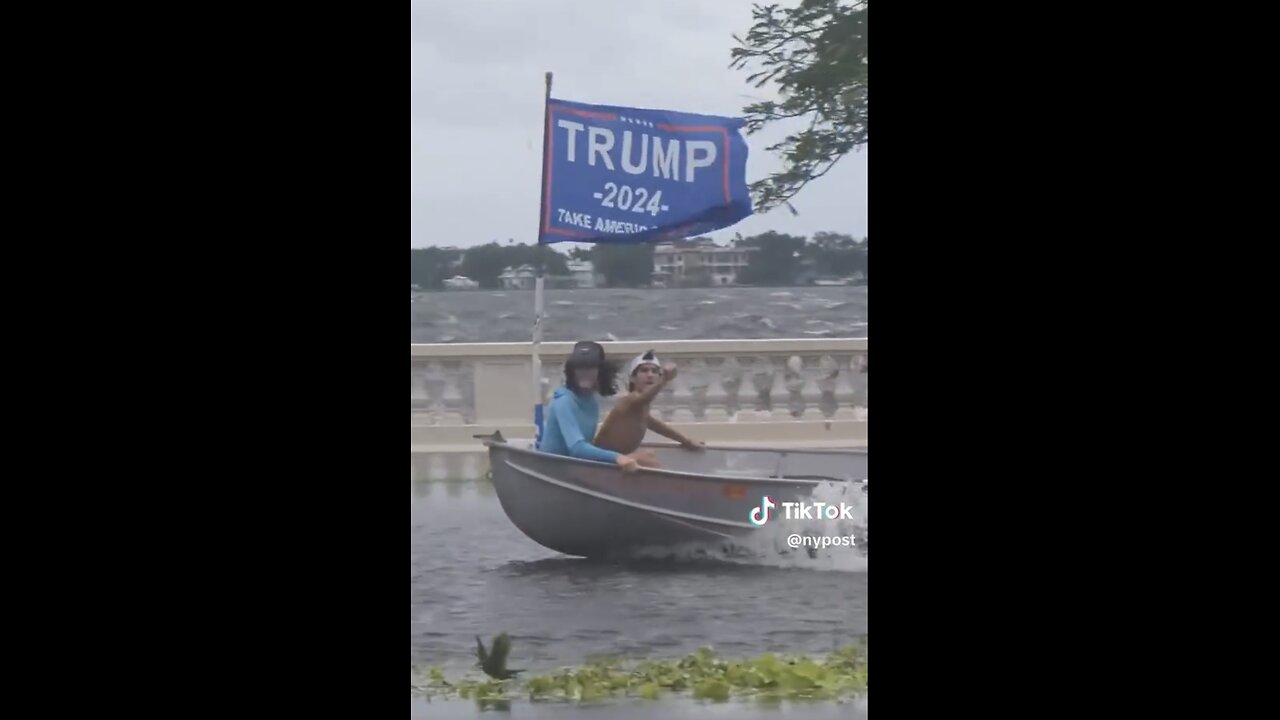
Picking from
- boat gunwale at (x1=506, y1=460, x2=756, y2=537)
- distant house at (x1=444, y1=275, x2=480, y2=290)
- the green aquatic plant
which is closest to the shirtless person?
boat gunwale at (x1=506, y1=460, x2=756, y2=537)

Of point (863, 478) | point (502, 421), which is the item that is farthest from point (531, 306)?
point (863, 478)

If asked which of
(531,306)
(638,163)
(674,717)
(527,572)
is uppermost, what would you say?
(638,163)

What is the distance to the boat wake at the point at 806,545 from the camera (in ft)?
14.3

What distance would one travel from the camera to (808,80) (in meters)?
4.34

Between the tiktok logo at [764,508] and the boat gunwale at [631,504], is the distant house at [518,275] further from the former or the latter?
the tiktok logo at [764,508]

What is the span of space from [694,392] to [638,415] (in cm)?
15

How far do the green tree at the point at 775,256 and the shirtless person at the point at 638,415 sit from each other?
330 millimetres

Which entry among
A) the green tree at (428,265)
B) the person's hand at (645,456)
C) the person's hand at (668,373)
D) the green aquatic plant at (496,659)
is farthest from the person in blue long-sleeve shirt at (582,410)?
the green aquatic plant at (496,659)

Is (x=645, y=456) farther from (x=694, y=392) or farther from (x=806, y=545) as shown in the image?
(x=806, y=545)

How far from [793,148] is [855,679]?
1.35 metres

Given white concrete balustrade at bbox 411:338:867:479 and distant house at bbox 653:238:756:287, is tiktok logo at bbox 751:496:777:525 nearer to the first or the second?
white concrete balustrade at bbox 411:338:867:479

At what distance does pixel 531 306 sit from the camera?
4320 millimetres

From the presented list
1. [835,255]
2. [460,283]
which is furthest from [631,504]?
[835,255]
